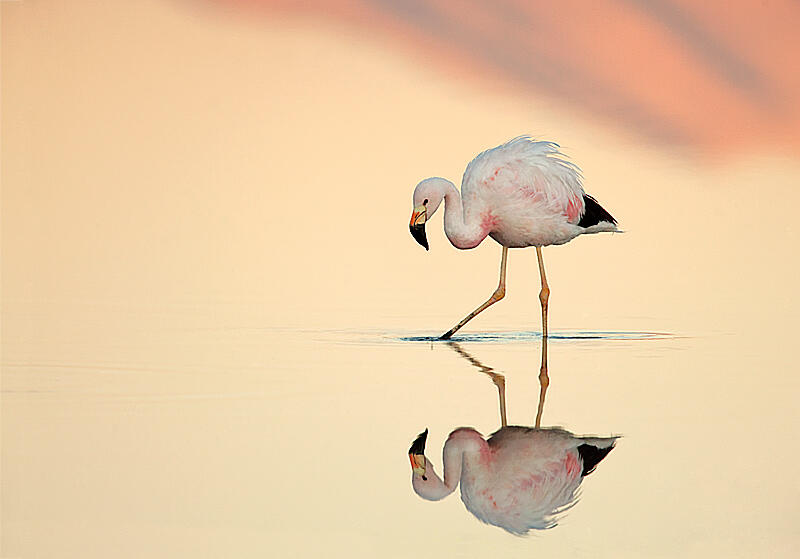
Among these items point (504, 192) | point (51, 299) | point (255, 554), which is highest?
point (504, 192)

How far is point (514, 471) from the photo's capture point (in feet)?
10.9

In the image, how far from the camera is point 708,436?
3.91 m

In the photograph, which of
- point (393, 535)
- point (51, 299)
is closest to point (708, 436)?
point (393, 535)

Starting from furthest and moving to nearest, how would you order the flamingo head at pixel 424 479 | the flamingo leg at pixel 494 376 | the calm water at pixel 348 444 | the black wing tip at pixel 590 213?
1. the black wing tip at pixel 590 213
2. the flamingo leg at pixel 494 376
3. the flamingo head at pixel 424 479
4. the calm water at pixel 348 444

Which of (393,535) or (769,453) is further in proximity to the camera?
(769,453)

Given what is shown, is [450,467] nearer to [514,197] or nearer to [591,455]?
[591,455]

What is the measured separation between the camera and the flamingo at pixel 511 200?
6.73 m

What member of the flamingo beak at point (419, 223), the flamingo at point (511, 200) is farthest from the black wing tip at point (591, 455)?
the flamingo beak at point (419, 223)

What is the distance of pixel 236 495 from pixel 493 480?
0.67m

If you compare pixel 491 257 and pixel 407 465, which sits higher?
pixel 491 257

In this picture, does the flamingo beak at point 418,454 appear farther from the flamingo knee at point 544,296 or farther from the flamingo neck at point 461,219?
the flamingo knee at point 544,296

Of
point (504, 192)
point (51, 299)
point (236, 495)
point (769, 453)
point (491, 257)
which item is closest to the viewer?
point (236, 495)

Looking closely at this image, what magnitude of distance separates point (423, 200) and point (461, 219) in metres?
0.27

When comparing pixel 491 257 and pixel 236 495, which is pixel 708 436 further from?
pixel 491 257
